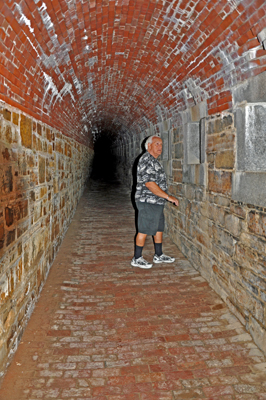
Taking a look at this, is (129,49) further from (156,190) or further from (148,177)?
(156,190)

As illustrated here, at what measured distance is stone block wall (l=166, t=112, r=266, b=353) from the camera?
2.67 metres

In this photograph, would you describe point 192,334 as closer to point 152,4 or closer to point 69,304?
point 69,304

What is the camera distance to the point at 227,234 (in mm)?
3330

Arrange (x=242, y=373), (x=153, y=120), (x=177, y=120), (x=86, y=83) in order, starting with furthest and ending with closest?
1. (x=153, y=120)
2. (x=86, y=83)
3. (x=177, y=120)
4. (x=242, y=373)

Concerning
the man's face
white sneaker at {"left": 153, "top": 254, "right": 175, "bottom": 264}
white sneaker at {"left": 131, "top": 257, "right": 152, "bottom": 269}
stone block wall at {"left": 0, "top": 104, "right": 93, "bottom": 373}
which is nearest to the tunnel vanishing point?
stone block wall at {"left": 0, "top": 104, "right": 93, "bottom": 373}

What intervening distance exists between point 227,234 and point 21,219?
7.11 feet

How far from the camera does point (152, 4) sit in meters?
3.32

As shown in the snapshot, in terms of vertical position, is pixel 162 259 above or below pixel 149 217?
below

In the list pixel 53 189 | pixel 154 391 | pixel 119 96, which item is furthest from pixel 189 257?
pixel 119 96

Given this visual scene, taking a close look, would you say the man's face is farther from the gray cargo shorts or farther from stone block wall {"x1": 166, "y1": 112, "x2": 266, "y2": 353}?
the gray cargo shorts

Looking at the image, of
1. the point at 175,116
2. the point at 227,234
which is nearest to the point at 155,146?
the point at 175,116

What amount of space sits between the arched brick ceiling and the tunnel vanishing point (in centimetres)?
2

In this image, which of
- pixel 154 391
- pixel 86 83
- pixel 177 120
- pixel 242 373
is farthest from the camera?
pixel 86 83

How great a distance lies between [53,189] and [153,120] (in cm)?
334
